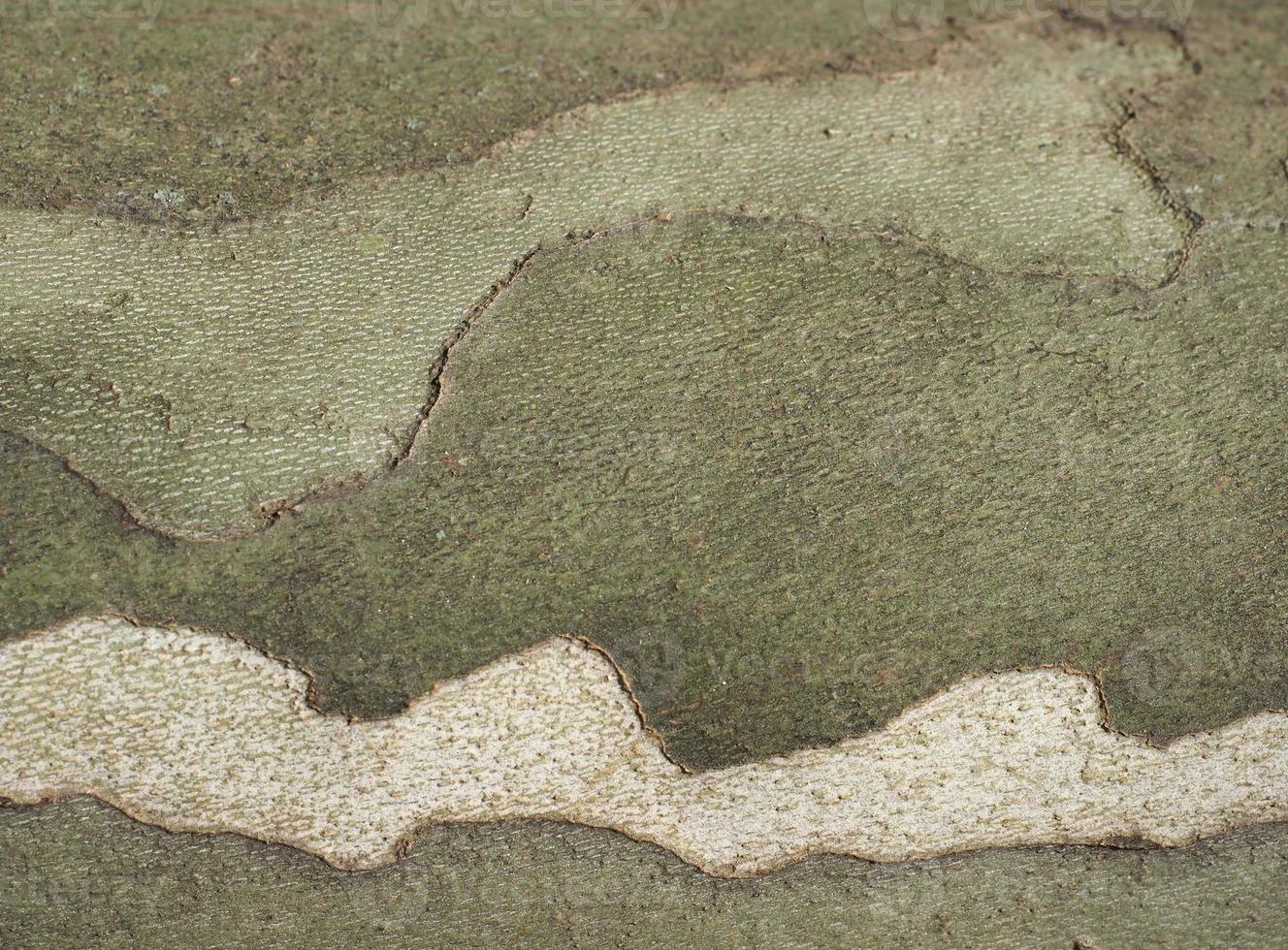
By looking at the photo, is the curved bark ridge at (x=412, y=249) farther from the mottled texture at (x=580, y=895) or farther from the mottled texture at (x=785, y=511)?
the mottled texture at (x=580, y=895)

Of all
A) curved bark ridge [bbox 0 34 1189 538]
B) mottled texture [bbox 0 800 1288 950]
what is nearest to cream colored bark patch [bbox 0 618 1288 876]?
mottled texture [bbox 0 800 1288 950]

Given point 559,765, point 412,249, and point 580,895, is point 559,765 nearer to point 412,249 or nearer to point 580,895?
point 580,895

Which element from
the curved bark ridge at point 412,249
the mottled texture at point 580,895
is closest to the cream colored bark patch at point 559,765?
the mottled texture at point 580,895

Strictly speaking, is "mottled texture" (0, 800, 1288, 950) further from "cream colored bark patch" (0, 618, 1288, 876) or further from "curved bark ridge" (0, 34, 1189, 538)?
"curved bark ridge" (0, 34, 1189, 538)

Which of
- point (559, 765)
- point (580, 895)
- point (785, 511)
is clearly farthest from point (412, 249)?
point (580, 895)

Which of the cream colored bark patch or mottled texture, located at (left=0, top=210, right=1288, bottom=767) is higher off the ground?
mottled texture, located at (left=0, top=210, right=1288, bottom=767)

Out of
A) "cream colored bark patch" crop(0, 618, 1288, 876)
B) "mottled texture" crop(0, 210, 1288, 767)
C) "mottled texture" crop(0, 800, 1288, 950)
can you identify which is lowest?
"mottled texture" crop(0, 800, 1288, 950)
